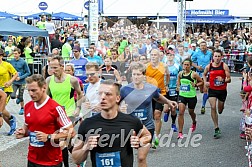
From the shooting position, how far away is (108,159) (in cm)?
408

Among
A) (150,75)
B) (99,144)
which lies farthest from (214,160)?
(99,144)

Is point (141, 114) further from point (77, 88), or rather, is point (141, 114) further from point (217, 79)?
point (217, 79)

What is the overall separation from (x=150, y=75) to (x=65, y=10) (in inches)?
889

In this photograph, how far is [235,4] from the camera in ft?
79.5

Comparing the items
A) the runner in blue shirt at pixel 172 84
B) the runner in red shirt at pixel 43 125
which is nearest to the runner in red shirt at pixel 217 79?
the runner in blue shirt at pixel 172 84

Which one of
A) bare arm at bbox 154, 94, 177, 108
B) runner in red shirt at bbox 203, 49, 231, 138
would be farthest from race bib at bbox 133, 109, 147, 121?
runner in red shirt at bbox 203, 49, 231, 138

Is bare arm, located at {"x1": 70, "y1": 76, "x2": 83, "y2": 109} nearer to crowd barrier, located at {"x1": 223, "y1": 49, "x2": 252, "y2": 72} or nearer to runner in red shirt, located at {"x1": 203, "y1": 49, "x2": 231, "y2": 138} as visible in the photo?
runner in red shirt, located at {"x1": 203, "y1": 49, "x2": 231, "y2": 138}

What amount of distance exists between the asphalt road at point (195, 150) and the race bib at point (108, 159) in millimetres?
3306

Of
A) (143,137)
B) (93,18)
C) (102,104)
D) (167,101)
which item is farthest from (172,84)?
(102,104)

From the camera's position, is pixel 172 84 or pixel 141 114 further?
pixel 172 84

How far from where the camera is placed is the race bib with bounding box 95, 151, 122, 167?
4074 mm

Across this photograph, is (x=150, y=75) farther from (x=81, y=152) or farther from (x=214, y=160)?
(x=81, y=152)

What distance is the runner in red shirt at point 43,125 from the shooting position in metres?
5.00

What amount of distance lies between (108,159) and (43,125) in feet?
3.90
